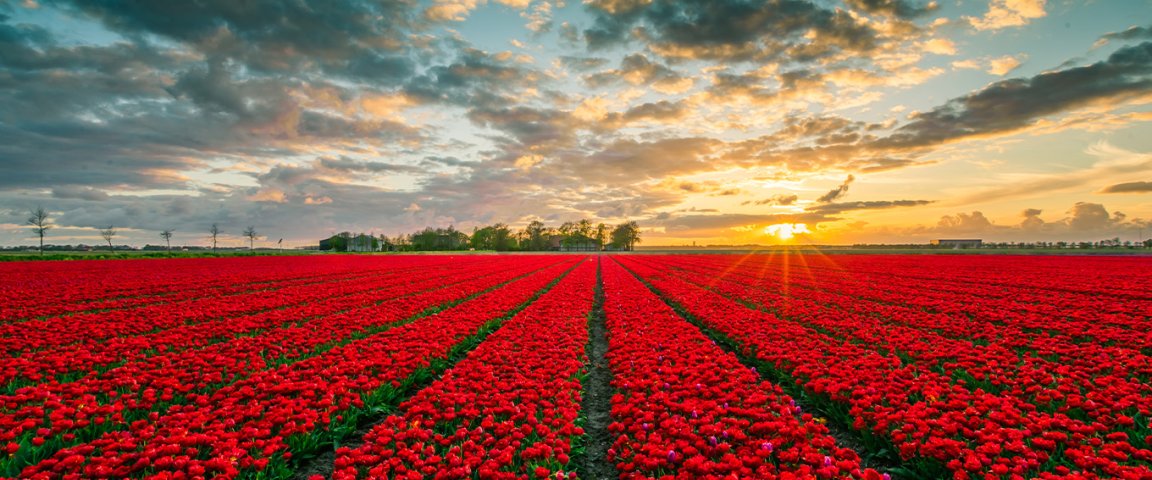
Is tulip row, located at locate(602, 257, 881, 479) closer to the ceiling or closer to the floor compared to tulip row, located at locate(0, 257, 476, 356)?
closer to the floor

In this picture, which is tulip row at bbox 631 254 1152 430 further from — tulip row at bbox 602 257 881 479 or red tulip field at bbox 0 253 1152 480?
tulip row at bbox 602 257 881 479

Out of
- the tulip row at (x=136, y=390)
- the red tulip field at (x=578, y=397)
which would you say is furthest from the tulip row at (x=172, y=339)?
the tulip row at (x=136, y=390)

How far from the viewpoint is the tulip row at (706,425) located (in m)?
4.55

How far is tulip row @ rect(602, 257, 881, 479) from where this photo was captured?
4.55m

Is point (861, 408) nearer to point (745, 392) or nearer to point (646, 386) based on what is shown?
point (745, 392)

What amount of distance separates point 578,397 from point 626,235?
187831 millimetres

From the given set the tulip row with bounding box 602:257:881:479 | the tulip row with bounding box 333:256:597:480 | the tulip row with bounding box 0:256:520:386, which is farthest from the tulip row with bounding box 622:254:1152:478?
the tulip row with bounding box 0:256:520:386

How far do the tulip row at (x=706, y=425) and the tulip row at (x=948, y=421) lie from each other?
2.43ft

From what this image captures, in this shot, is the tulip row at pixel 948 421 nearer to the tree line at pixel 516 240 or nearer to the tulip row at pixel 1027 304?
the tulip row at pixel 1027 304

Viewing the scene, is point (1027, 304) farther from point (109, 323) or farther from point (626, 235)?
point (626, 235)

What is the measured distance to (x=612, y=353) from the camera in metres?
9.94

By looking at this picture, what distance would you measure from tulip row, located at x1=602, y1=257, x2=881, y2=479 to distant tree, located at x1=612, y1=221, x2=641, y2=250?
18296 centimetres

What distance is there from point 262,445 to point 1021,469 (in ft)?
24.7

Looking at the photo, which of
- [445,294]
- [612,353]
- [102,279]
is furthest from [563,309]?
[102,279]
